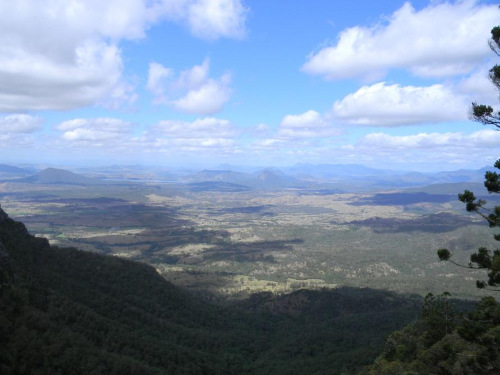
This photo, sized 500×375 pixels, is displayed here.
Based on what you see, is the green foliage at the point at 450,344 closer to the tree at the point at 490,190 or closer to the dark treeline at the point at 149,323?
the tree at the point at 490,190

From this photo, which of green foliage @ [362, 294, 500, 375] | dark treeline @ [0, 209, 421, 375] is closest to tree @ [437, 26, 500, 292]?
green foliage @ [362, 294, 500, 375]

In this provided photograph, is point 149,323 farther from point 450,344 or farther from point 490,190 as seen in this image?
point 490,190

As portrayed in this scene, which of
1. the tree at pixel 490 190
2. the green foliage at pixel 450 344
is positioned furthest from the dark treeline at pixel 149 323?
the tree at pixel 490 190

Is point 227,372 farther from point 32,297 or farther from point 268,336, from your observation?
point 32,297

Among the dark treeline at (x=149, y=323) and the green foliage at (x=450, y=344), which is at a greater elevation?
the green foliage at (x=450, y=344)

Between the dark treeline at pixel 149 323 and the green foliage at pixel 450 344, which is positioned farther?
the dark treeline at pixel 149 323

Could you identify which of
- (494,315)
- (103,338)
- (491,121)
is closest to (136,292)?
(103,338)

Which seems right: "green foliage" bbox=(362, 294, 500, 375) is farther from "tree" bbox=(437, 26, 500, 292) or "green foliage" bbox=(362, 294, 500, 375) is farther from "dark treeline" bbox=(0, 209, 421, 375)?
"dark treeline" bbox=(0, 209, 421, 375)

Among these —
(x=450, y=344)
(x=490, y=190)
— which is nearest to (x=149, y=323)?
(x=450, y=344)
